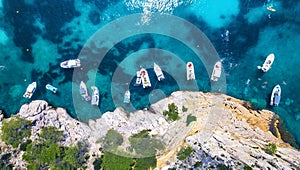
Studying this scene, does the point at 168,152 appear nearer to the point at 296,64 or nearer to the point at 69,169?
the point at 69,169

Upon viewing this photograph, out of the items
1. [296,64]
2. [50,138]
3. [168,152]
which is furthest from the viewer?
[296,64]

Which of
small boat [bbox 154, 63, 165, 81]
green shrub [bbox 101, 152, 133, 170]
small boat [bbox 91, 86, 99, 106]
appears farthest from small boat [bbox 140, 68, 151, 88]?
green shrub [bbox 101, 152, 133, 170]

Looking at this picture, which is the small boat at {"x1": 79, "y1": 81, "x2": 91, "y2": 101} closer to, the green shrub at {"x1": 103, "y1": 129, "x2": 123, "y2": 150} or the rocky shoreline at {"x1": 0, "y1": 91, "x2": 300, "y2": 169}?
the rocky shoreline at {"x1": 0, "y1": 91, "x2": 300, "y2": 169}

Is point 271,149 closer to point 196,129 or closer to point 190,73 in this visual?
point 196,129

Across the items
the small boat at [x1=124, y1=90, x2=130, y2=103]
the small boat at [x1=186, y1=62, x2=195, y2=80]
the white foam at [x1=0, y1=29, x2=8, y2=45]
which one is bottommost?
the small boat at [x1=124, y1=90, x2=130, y2=103]

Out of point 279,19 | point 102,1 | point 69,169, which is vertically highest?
point 102,1

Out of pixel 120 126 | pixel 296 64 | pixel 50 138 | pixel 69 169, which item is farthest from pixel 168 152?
pixel 296 64
